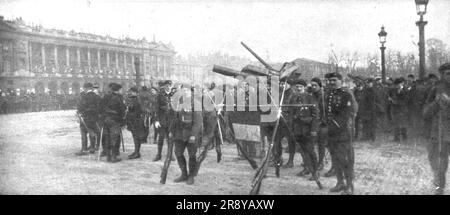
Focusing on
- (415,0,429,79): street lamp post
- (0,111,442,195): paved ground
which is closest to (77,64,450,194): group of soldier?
(0,111,442,195): paved ground

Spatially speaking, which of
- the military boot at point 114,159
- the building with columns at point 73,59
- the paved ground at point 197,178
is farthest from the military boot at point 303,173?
the building with columns at point 73,59

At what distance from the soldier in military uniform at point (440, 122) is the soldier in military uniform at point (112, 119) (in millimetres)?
6963

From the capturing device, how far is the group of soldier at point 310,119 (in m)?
5.67

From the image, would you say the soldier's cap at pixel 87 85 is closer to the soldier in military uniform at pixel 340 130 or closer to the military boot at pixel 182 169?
the military boot at pixel 182 169

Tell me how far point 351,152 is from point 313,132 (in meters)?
0.99

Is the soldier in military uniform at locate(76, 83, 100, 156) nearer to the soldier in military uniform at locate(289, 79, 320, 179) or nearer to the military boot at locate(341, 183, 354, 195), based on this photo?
the soldier in military uniform at locate(289, 79, 320, 179)

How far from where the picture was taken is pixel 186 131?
6.58m

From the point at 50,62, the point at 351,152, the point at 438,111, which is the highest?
the point at 50,62

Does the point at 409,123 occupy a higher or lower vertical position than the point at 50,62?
lower

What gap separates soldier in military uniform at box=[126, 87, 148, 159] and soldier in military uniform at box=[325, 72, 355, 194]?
5.42 meters

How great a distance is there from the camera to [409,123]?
1058 centimetres

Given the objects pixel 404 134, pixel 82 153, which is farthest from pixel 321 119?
pixel 82 153
